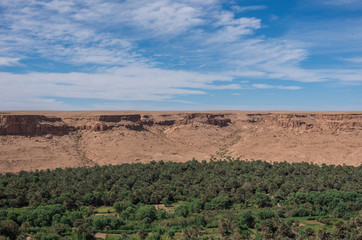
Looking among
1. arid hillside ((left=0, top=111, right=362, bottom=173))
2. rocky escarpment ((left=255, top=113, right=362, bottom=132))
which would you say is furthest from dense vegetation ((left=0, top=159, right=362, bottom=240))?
rocky escarpment ((left=255, top=113, right=362, bottom=132))

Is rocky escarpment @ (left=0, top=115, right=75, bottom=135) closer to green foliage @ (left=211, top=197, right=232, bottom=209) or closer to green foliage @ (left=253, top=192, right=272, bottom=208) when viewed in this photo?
green foliage @ (left=211, top=197, right=232, bottom=209)

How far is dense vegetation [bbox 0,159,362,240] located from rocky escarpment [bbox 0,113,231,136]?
22364mm

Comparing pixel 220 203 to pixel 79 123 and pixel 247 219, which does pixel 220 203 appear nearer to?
pixel 247 219

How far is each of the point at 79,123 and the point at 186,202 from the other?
50.2m

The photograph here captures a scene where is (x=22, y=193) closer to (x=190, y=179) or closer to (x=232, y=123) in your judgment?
(x=190, y=179)

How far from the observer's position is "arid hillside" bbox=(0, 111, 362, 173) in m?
66.1

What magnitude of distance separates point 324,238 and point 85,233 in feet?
77.2

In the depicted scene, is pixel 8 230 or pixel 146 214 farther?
pixel 146 214

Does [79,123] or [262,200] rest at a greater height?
[79,123]

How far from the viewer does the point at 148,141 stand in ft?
272

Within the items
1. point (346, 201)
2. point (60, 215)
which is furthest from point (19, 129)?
point (346, 201)

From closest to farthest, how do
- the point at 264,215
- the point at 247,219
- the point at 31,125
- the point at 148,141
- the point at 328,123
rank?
the point at 247,219 < the point at 264,215 < the point at 31,125 < the point at 148,141 < the point at 328,123

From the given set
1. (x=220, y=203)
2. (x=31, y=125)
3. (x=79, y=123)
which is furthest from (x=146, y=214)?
(x=79, y=123)

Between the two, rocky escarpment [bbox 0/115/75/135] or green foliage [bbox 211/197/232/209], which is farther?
rocky escarpment [bbox 0/115/75/135]
